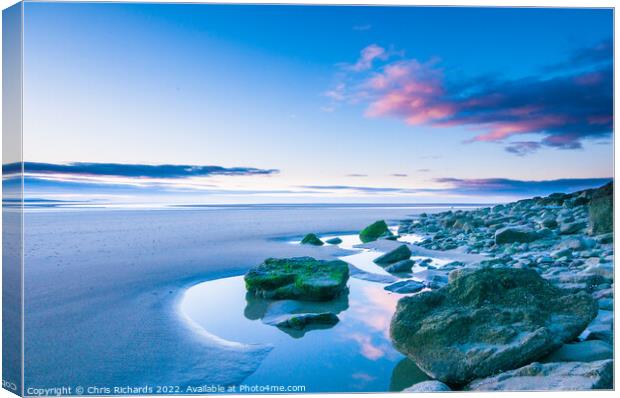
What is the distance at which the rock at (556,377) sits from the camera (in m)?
3.31

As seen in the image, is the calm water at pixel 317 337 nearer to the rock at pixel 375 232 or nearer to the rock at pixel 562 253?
the rock at pixel 562 253

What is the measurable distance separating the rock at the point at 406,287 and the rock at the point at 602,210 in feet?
7.75

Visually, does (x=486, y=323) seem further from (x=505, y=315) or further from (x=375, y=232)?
(x=375, y=232)

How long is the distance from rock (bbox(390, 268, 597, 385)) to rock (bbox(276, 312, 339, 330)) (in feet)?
2.75

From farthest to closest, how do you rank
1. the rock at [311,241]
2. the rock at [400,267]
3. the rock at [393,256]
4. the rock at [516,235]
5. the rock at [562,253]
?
the rock at [311,241], the rock at [516,235], the rock at [393,256], the rock at [400,267], the rock at [562,253]

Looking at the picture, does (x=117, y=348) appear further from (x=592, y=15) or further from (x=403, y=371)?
(x=592, y=15)

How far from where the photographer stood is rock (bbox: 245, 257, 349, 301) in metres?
5.43

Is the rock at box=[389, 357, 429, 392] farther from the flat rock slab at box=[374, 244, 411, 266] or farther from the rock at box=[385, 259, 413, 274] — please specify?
the flat rock slab at box=[374, 244, 411, 266]

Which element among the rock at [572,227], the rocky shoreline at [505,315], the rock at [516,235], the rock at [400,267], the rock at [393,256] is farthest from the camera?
the rock at [516,235]

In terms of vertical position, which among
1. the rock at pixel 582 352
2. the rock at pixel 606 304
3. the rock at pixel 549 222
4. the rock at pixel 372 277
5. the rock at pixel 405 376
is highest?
the rock at pixel 549 222

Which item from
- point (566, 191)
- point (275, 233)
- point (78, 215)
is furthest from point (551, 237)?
point (78, 215)

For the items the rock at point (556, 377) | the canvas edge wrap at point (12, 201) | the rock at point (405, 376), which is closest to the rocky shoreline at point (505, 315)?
the rock at point (556, 377)

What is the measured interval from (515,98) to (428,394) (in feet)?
11.0

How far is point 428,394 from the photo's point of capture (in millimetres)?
3617
